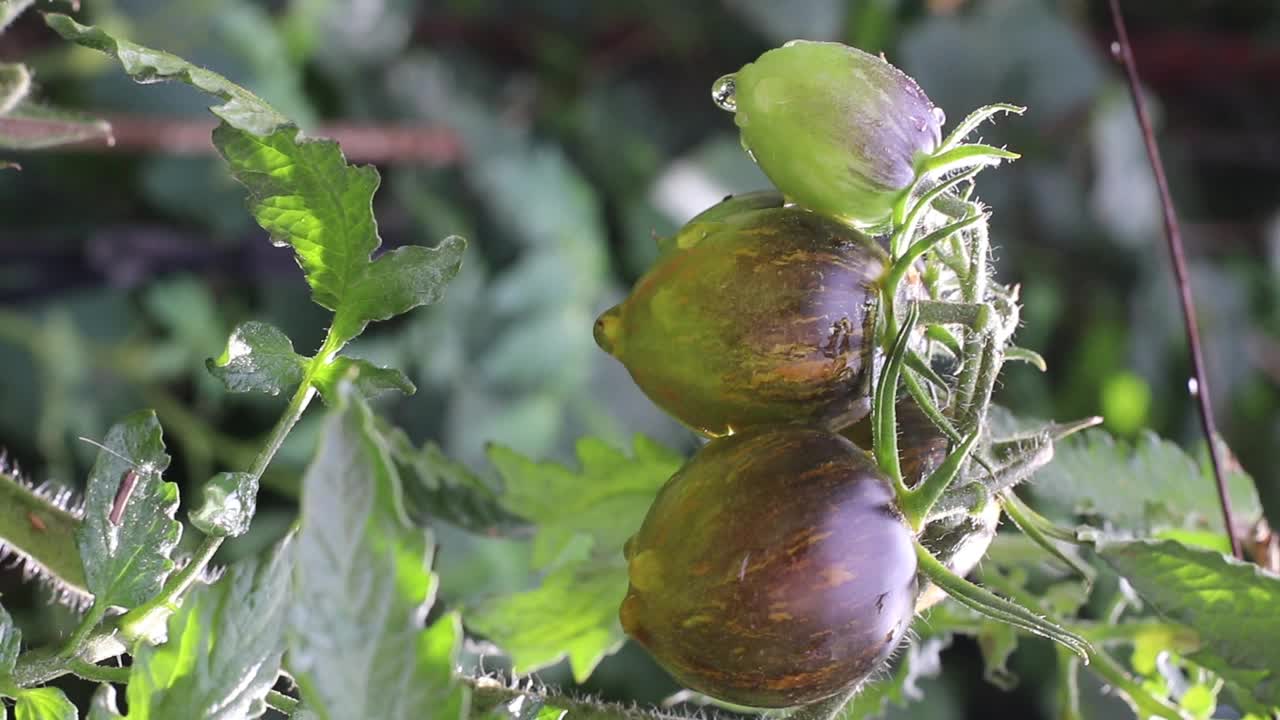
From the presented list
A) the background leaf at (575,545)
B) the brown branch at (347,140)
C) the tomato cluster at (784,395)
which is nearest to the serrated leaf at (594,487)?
the background leaf at (575,545)

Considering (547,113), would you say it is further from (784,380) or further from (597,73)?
(784,380)

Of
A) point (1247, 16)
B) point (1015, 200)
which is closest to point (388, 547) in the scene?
point (1015, 200)

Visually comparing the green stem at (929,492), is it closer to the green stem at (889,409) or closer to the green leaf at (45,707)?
the green stem at (889,409)

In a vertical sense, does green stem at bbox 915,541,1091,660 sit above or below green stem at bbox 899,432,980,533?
below

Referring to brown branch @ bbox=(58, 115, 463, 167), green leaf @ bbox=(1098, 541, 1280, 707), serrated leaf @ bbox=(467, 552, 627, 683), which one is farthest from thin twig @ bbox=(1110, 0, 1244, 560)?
brown branch @ bbox=(58, 115, 463, 167)

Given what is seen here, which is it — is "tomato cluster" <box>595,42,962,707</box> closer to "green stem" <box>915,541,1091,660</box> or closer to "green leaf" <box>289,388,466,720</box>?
"green stem" <box>915,541,1091,660</box>
